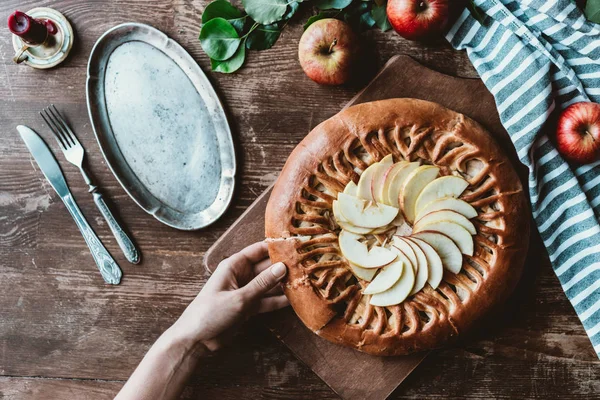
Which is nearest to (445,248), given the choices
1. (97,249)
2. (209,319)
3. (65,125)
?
(209,319)

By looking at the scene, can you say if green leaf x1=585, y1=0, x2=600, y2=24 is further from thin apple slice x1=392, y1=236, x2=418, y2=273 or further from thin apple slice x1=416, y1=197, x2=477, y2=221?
thin apple slice x1=392, y1=236, x2=418, y2=273

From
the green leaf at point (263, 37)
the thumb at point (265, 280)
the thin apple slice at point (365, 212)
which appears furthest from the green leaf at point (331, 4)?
the thumb at point (265, 280)

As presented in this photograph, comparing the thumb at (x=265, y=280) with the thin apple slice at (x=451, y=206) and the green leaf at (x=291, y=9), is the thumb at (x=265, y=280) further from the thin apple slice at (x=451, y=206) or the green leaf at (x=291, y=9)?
the green leaf at (x=291, y=9)

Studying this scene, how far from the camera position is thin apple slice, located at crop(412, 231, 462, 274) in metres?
2.19

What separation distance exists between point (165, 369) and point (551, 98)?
210 centimetres

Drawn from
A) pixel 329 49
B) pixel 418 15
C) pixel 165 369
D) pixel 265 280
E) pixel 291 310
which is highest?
pixel 418 15

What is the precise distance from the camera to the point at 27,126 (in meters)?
2.61

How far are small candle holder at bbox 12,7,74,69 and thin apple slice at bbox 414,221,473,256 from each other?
75.5 inches

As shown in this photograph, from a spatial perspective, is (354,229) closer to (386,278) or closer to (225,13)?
(386,278)

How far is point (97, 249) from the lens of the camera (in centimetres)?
259

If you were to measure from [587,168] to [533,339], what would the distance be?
0.82 metres

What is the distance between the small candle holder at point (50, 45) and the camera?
257cm

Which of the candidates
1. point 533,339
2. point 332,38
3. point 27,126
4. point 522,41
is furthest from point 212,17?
point 533,339

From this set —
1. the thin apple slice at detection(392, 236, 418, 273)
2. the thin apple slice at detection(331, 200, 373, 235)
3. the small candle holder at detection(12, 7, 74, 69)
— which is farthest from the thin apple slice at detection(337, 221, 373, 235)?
the small candle holder at detection(12, 7, 74, 69)
